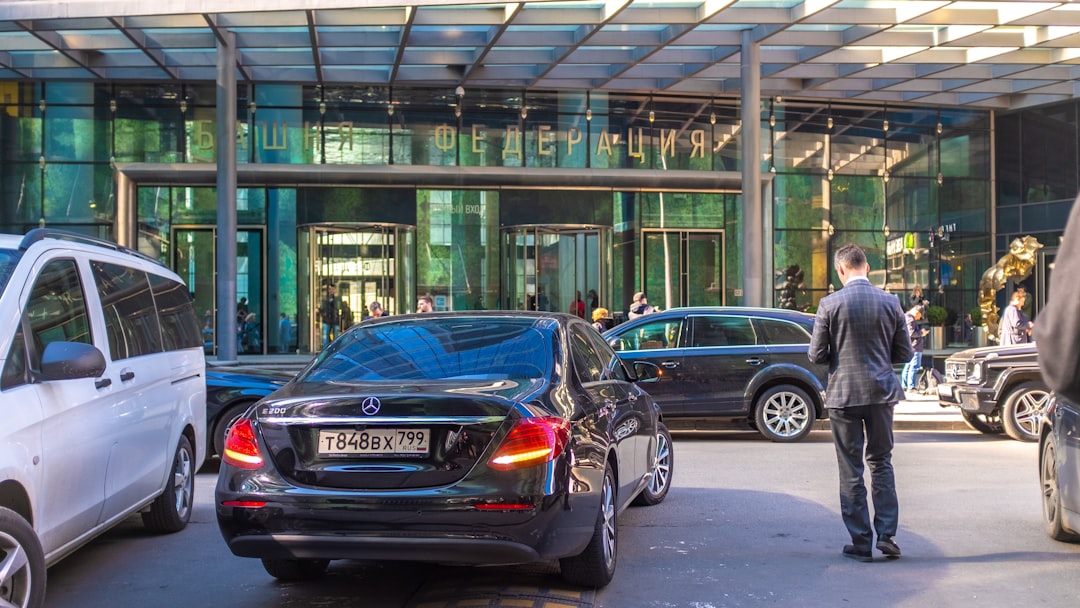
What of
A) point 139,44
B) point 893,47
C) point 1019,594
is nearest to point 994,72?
point 893,47

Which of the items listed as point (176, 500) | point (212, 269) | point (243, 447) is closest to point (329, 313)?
point (212, 269)

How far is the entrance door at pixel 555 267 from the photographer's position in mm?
27047

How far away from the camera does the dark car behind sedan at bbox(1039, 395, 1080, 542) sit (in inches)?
239

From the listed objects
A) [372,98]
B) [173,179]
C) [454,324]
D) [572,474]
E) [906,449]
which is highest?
[372,98]

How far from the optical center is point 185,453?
744 centimetres

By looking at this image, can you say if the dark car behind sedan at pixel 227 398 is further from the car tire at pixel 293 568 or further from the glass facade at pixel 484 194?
the glass facade at pixel 484 194

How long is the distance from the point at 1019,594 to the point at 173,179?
23458 millimetres

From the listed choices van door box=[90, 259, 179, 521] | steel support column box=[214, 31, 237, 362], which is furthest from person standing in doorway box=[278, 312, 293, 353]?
van door box=[90, 259, 179, 521]

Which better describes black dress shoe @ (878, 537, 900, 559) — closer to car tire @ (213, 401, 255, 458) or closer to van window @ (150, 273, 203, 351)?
van window @ (150, 273, 203, 351)

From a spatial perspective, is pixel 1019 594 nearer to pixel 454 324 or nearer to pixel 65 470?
pixel 454 324

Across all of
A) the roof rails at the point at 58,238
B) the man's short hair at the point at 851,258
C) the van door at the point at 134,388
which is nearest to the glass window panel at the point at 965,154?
the man's short hair at the point at 851,258

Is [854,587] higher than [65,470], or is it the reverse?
[65,470]

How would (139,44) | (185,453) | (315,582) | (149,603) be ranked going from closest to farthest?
(149,603), (315,582), (185,453), (139,44)

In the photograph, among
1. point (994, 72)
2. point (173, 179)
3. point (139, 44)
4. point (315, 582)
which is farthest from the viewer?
point (173, 179)
